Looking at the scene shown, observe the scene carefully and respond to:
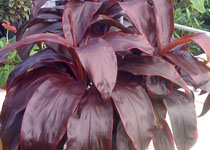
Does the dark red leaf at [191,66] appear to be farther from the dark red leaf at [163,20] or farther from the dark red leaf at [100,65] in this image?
the dark red leaf at [100,65]

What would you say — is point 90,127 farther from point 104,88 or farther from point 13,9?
point 13,9

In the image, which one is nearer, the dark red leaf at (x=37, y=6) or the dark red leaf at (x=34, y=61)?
the dark red leaf at (x=34, y=61)

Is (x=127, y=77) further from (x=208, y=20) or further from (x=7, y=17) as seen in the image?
(x=208, y=20)

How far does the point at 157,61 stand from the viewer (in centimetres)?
61

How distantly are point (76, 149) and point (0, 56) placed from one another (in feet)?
0.84

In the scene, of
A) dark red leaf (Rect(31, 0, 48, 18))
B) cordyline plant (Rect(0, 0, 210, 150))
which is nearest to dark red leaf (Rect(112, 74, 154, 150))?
cordyline plant (Rect(0, 0, 210, 150))

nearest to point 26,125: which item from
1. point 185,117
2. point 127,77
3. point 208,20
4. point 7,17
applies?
point 127,77

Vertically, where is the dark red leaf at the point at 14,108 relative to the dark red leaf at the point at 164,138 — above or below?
above

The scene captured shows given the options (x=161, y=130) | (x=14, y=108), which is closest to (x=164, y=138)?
(x=161, y=130)

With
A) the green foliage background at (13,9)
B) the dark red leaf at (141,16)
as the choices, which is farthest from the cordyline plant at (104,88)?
the green foliage background at (13,9)

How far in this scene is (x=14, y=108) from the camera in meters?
0.60

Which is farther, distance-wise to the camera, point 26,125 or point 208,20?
point 208,20

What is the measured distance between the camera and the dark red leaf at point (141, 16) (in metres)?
0.64

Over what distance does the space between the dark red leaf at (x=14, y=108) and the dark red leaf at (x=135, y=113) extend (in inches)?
7.7
